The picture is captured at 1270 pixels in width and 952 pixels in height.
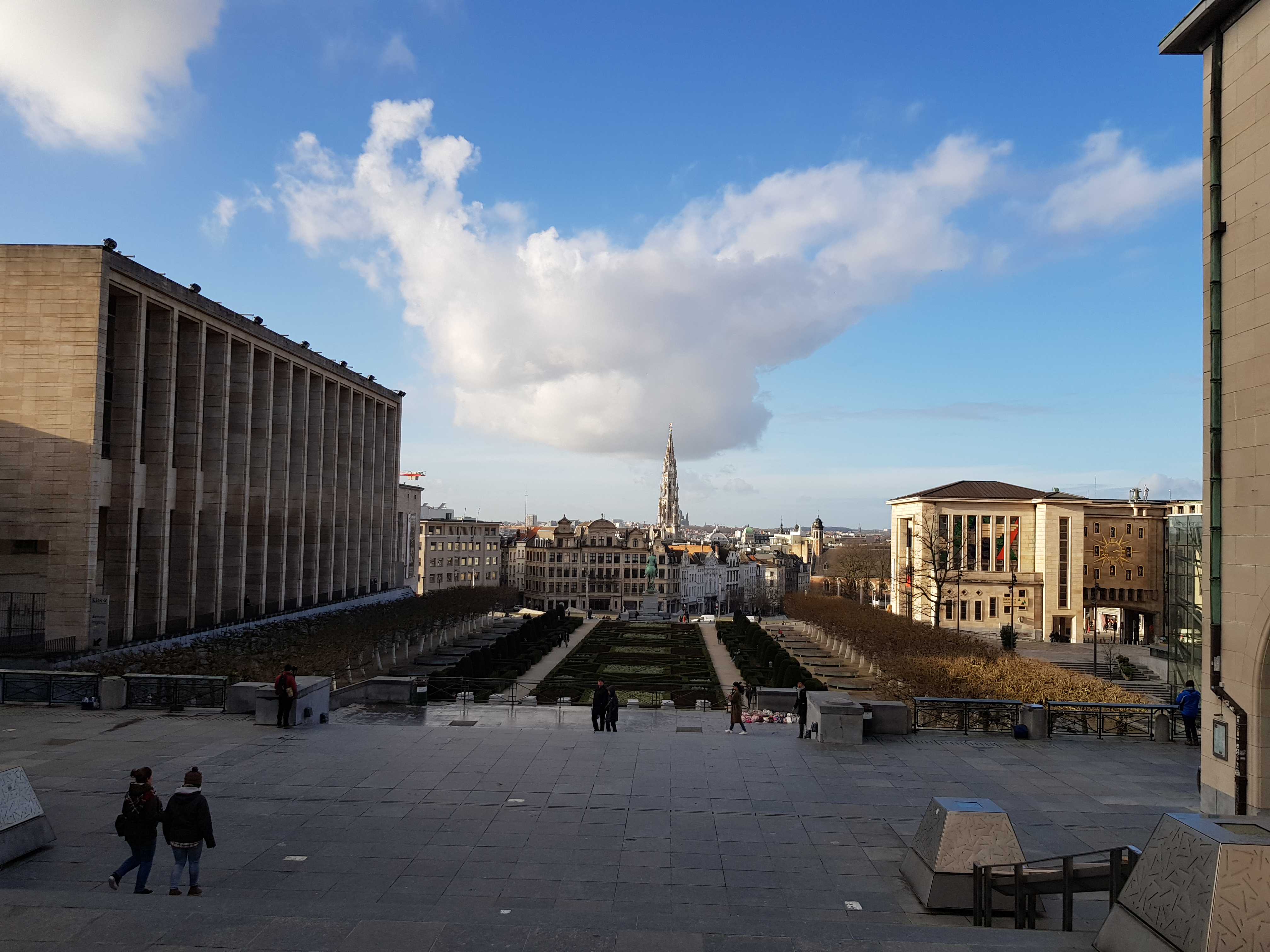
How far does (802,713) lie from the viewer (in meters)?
20.3

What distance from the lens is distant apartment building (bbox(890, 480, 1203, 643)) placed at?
7869 cm

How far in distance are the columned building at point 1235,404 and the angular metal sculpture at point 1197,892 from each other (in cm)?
771

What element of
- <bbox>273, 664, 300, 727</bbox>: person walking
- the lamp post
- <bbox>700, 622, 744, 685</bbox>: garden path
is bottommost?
<bbox>700, 622, 744, 685</bbox>: garden path

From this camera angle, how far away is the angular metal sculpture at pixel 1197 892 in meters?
6.42

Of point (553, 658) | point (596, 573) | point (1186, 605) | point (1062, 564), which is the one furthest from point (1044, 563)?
point (596, 573)

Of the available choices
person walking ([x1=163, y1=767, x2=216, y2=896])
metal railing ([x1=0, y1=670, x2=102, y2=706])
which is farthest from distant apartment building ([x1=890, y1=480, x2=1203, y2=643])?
person walking ([x1=163, y1=767, x2=216, y2=896])

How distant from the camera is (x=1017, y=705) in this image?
2017 centimetres

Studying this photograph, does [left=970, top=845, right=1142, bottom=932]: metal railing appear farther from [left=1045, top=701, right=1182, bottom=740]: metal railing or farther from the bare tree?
the bare tree

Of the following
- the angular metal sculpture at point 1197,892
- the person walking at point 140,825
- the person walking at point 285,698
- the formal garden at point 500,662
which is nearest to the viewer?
A: the angular metal sculpture at point 1197,892

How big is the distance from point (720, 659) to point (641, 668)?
32.0ft

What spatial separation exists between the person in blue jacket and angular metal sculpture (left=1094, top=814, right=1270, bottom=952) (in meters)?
14.2

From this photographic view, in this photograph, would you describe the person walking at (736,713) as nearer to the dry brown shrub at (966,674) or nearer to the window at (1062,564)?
the dry brown shrub at (966,674)

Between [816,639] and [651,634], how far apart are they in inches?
662

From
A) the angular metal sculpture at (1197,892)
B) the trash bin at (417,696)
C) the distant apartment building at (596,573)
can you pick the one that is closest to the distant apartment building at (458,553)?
the distant apartment building at (596,573)
